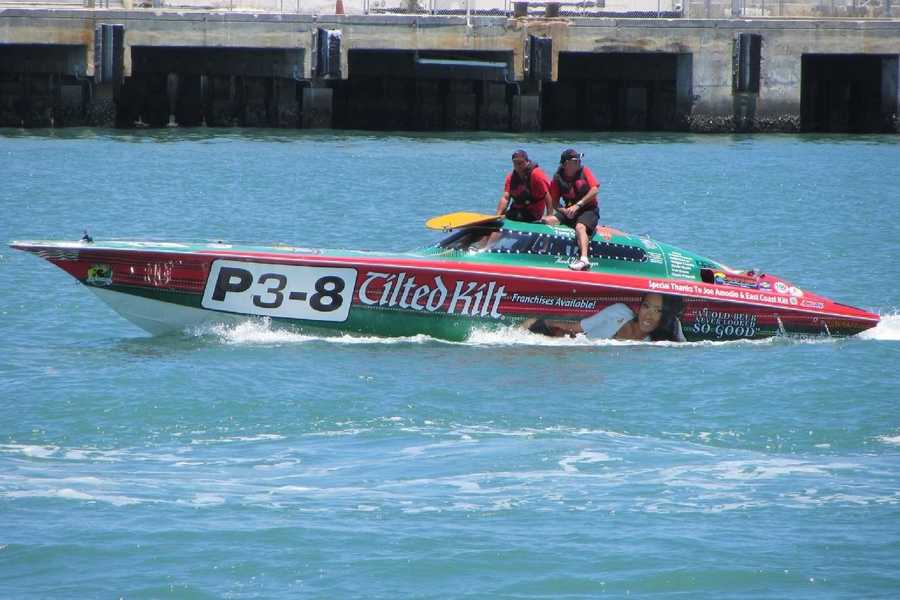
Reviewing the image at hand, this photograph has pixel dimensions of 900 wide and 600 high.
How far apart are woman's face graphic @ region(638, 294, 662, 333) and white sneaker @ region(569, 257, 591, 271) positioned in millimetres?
732

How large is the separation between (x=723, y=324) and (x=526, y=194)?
2.54 meters

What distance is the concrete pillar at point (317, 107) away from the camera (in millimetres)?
40500

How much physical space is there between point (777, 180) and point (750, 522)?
24397mm

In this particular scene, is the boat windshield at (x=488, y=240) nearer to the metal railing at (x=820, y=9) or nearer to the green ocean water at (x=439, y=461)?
the green ocean water at (x=439, y=461)

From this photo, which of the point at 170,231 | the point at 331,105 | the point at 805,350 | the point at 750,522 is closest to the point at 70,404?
the point at 750,522

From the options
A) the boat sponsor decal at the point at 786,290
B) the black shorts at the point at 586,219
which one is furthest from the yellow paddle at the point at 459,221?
the boat sponsor decal at the point at 786,290

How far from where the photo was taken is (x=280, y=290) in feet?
48.5

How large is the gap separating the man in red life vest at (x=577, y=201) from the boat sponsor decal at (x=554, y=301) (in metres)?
0.34

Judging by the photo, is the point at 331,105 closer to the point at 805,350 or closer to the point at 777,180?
the point at 777,180

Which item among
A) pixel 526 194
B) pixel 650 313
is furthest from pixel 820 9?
pixel 526 194

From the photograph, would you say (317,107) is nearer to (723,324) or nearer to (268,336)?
(268,336)

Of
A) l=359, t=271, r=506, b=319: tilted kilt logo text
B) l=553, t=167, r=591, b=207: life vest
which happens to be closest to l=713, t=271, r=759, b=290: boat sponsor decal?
l=553, t=167, r=591, b=207: life vest

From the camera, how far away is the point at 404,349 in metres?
14.9

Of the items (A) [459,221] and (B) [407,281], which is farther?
(A) [459,221]
